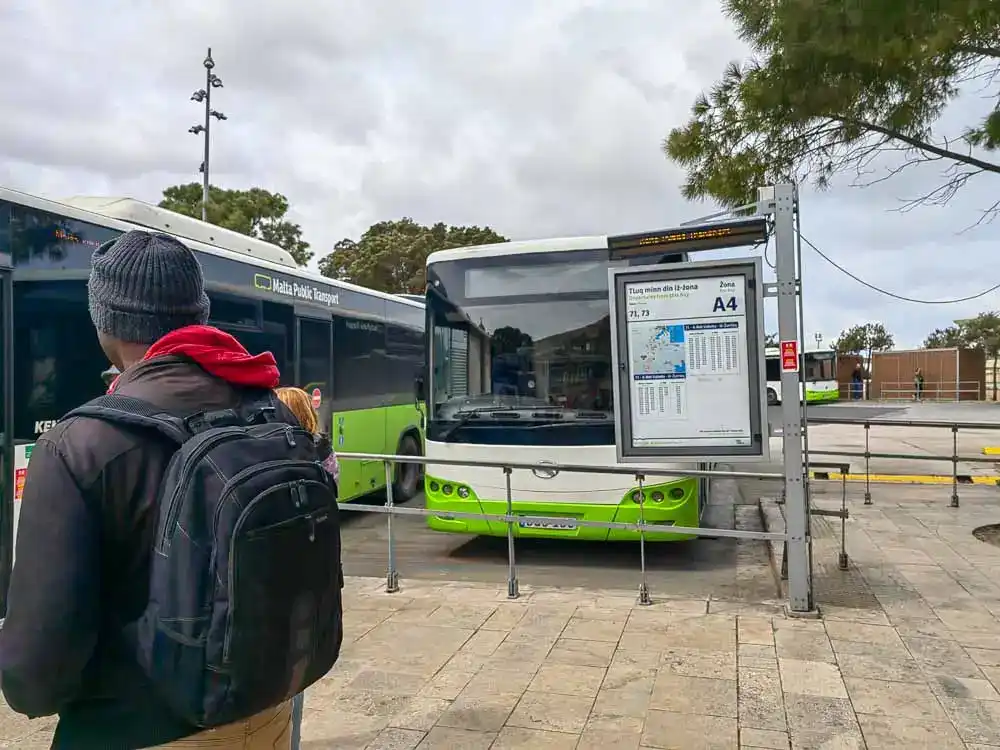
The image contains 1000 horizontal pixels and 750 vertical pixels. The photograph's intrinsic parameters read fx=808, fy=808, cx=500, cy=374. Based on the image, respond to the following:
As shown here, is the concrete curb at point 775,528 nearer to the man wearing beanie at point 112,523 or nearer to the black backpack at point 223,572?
the black backpack at point 223,572

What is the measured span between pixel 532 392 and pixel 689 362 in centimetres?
221

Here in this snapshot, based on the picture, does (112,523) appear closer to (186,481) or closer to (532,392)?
(186,481)

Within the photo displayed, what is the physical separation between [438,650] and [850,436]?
2030 centimetres

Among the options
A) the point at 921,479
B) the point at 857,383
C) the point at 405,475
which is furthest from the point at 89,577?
the point at 857,383

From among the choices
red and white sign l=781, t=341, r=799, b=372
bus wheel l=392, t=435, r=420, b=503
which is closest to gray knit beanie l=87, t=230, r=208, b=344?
red and white sign l=781, t=341, r=799, b=372

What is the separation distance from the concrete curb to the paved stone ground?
1.08 feet

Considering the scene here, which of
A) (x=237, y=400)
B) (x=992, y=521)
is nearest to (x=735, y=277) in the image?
(x=237, y=400)

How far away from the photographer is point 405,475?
12.2 m

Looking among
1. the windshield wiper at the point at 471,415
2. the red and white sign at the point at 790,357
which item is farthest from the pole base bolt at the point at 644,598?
the windshield wiper at the point at 471,415

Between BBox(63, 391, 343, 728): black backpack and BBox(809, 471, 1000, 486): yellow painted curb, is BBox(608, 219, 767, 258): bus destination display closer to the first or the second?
BBox(63, 391, 343, 728): black backpack

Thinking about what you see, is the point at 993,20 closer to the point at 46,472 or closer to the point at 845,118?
the point at 845,118

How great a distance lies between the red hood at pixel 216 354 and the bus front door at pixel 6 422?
4060mm

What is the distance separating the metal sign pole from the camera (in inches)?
211

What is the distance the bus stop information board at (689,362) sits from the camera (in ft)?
18.2
